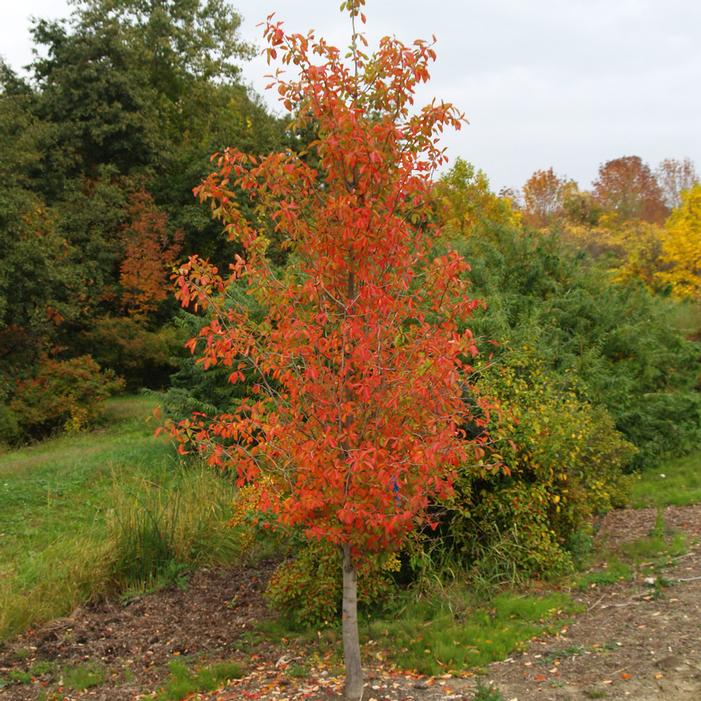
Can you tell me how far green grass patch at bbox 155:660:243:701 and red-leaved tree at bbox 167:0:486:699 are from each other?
3.22ft

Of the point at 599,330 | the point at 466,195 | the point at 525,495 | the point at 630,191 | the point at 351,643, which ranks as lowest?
the point at 351,643

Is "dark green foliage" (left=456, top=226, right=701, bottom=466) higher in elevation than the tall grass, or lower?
higher

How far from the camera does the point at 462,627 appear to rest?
5.01 m

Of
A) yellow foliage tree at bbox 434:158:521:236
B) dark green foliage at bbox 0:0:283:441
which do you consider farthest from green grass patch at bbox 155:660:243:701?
yellow foliage tree at bbox 434:158:521:236

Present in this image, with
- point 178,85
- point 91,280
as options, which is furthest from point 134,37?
point 91,280

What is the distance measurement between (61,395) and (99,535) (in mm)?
10734

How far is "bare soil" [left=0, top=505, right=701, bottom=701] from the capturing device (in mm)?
4141

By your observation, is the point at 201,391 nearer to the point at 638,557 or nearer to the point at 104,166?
the point at 638,557

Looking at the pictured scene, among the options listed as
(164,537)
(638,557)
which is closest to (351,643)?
(164,537)

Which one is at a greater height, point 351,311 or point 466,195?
point 466,195

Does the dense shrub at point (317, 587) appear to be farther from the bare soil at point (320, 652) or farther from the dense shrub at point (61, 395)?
the dense shrub at point (61, 395)

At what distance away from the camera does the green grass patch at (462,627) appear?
4594mm

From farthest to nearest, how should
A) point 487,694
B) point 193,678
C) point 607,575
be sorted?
point 607,575 < point 193,678 < point 487,694

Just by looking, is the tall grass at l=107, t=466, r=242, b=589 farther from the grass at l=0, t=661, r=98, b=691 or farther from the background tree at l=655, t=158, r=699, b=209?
the background tree at l=655, t=158, r=699, b=209
